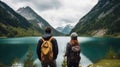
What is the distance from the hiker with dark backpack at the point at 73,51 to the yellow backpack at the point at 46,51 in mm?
2360

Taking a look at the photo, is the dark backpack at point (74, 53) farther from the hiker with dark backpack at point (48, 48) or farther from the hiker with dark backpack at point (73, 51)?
the hiker with dark backpack at point (48, 48)

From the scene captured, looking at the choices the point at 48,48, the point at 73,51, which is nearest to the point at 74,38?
the point at 73,51

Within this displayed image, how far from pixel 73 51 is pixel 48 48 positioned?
2.95 m

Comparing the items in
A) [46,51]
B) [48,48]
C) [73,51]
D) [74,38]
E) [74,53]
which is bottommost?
[74,53]

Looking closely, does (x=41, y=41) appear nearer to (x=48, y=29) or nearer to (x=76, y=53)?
(x=48, y=29)

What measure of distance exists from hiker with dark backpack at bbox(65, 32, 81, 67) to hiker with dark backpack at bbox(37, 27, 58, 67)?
7.32 feet

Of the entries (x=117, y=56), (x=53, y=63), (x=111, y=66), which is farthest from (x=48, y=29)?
(x=117, y=56)

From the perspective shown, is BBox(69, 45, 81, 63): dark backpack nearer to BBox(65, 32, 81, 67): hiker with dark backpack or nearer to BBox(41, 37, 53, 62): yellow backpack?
BBox(65, 32, 81, 67): hiker with dark backpack

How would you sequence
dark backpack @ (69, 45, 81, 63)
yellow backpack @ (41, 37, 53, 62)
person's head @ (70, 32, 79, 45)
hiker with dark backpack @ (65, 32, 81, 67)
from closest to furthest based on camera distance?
1. yellow backpack @ (41, 37, 53, 62)
2. person's head @ (70, 32, 79, 45)
3. hiker with dark backpack @ (65, 32, 81, 67)
4. dark backpack @ (69, 45, 81, 63)

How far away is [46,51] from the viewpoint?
61.0 ft

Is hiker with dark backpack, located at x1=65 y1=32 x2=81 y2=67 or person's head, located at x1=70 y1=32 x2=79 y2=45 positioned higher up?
person's head, located at x1=70 y1=32 x2=79 y2=45

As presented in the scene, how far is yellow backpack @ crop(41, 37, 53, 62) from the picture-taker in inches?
727

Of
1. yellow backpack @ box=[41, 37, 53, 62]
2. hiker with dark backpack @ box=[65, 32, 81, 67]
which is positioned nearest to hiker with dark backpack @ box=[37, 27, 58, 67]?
yellow backpack @ box=[41, 37, 53, 62]

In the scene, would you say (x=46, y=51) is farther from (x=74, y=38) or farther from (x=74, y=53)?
(x=74, y=53)
